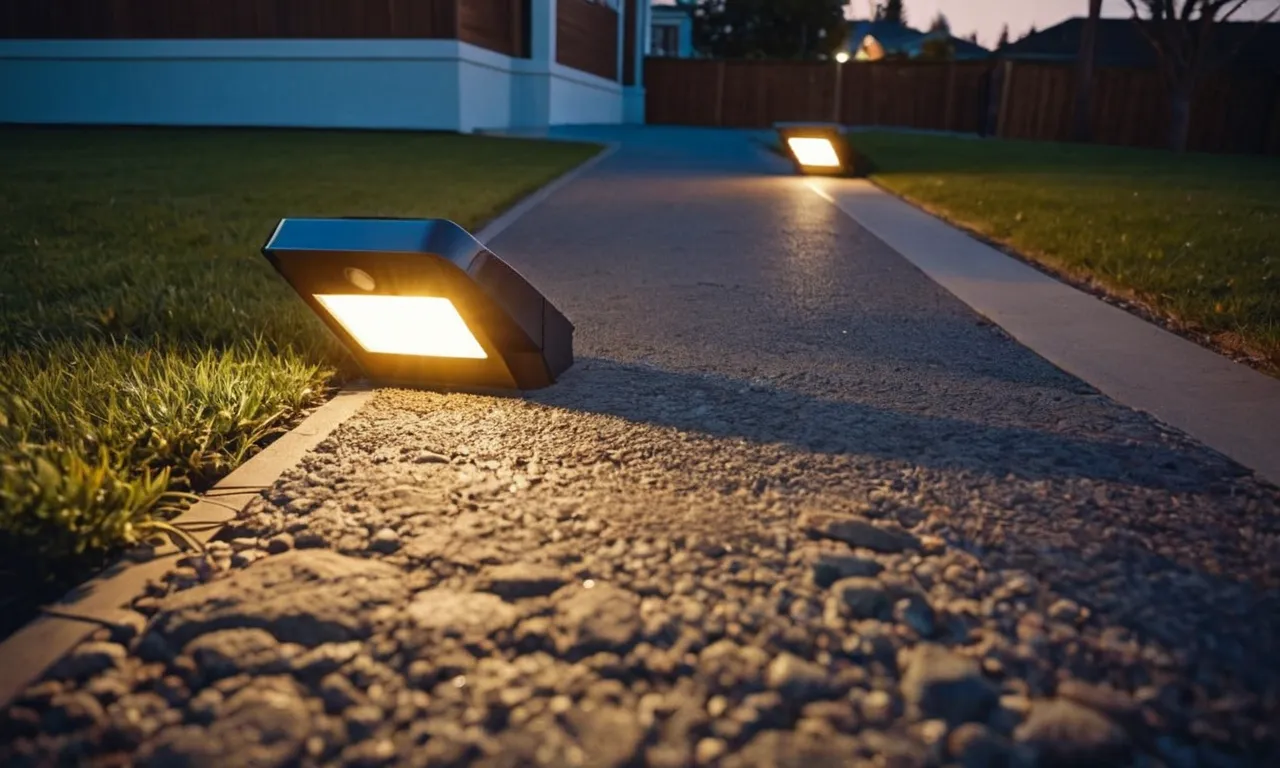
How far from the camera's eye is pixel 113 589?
6.37ft

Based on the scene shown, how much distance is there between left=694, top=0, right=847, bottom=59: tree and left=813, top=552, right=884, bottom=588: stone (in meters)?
41.8

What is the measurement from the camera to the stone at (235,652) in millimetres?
1702

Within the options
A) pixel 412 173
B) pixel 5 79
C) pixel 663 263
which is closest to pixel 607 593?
pixel 663 263

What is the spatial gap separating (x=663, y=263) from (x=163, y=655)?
193 inches

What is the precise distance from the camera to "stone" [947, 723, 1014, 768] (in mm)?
1467

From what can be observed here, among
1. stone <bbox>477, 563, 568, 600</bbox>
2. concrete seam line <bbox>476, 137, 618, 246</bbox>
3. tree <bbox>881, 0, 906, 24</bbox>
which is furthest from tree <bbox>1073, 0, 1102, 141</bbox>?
tree <bbox>881, 0, 906, 24</bbox>

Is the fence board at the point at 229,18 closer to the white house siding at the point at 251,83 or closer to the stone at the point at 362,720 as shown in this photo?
the white house siding at the point at 251,83

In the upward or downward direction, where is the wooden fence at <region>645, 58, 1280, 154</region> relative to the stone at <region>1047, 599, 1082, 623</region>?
upward

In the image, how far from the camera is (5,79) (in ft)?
63.4

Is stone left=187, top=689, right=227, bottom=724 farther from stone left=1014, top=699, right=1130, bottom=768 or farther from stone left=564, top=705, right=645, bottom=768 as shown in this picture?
stone left=1014, top=699, right=1130, bottom=768

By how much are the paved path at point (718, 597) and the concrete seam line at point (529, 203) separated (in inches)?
163

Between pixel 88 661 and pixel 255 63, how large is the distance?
1908 cm

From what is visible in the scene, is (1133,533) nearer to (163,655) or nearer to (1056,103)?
(163,655)

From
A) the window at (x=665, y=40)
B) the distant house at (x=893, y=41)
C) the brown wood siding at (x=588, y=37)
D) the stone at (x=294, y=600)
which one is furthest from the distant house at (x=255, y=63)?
the distant house at (x=893, y=41)
